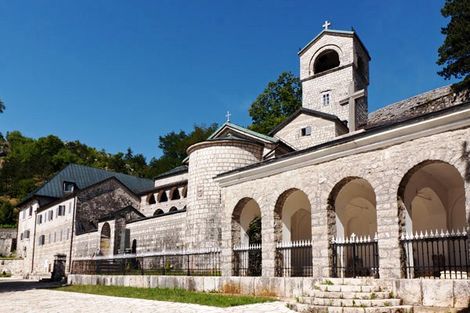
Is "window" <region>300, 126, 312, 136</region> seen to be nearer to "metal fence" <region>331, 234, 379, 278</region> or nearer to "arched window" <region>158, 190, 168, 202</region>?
"metal fence" <region>331, 234, 379, 278</region>

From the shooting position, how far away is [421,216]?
555 inches

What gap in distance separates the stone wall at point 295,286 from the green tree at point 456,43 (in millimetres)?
14449

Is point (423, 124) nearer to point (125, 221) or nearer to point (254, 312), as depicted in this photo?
point (254, 312)

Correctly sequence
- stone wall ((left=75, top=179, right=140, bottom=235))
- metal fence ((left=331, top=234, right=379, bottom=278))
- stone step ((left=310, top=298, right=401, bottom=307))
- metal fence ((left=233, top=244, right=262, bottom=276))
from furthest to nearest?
stone wall ((left=75, top=179, right=140, bottom=235)) < metal fence ((left=233, top=244, right=262, bottom=276)) < metal fence ((left=331, top=234, right=379, bottom=278)) < stone step ((left=310, top=298, right=401, bottom=307))

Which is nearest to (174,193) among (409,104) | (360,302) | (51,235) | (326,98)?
(51,235)

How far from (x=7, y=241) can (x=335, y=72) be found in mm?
41783

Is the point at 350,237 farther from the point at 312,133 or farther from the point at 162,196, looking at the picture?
the point at 162,196

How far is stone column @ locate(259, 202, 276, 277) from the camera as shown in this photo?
12508 mm

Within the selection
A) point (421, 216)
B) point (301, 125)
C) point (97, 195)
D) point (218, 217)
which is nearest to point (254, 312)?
point (421, 216)

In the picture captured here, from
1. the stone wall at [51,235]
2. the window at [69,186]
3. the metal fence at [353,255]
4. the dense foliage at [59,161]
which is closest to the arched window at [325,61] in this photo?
the metal fence at [353,255]

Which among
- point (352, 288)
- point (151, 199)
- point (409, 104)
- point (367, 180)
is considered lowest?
point (352, 288)

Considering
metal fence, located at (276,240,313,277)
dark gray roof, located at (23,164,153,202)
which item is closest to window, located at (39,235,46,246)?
dark gray roof, located at (23,164,153,202)

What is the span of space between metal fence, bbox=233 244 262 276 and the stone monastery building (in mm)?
34

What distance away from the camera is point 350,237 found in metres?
12.4
